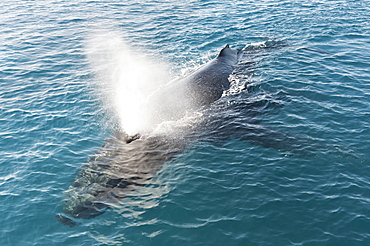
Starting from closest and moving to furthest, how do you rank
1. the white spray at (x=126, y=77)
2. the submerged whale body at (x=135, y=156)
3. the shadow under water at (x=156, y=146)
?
the submerged whale body at (x=135, y=156) < the shadow under water at (x=156, y=146) < the white spray at (x=126, y=77)

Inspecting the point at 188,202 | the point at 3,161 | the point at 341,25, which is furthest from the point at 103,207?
the point at 341,25

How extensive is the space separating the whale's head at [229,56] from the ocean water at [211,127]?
123 centimetres

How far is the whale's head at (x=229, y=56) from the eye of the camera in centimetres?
2818

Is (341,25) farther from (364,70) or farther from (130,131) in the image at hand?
(130,131)

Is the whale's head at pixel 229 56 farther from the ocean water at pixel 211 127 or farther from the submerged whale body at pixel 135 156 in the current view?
the submerged whale body at pixel 135 156

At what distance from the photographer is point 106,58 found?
33.2m

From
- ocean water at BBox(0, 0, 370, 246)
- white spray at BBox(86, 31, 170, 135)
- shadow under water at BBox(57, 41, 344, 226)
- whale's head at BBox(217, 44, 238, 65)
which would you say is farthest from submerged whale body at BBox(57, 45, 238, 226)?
whale's head at BBox(217, 44, 238, 65)

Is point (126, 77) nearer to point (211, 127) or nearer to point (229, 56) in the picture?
point (229, 56)

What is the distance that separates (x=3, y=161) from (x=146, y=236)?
34.9 ft

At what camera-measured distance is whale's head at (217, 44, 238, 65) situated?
28.2 m

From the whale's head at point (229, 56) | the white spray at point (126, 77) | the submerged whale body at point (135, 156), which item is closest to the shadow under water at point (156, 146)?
the submerged whale body at point (135, 156)

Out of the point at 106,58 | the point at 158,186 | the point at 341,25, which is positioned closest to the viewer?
the point at 158,186

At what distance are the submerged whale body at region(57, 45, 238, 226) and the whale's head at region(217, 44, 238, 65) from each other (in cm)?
252

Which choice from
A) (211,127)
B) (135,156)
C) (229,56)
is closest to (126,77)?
(229,56)
